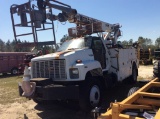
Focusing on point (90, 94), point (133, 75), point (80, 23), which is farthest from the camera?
point (133, 75)

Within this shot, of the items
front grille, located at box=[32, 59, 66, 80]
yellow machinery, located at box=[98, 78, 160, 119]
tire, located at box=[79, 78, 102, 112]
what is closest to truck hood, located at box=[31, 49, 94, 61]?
front grille, located at box=[32, 59, 66, 80]

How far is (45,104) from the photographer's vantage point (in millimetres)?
8516

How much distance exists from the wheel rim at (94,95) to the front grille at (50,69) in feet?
3.25

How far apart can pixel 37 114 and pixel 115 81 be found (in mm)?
3378

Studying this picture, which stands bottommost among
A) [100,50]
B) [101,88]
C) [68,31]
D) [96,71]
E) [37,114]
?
[37,114]

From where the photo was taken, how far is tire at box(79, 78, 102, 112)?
6806 millimetres

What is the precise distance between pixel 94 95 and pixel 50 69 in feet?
5.16

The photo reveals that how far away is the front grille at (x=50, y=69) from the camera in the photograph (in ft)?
23.1

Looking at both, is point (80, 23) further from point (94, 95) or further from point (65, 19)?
point (94, 95)

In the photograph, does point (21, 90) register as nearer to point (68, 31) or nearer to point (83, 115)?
point (83, 115)

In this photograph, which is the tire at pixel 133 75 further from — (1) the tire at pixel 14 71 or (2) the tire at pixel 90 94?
(1) the tire at pixel 14 71

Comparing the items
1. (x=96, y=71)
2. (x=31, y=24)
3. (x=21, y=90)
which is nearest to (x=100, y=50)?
(x=96, y=71)

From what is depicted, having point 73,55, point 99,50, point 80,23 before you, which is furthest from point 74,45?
point 80,23

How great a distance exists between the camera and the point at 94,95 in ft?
23.8
